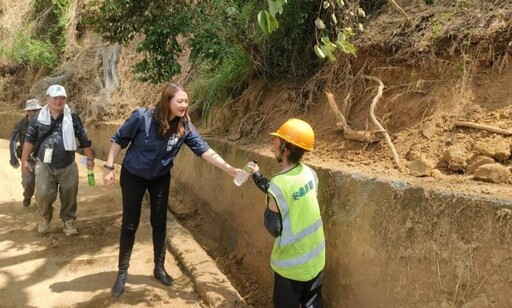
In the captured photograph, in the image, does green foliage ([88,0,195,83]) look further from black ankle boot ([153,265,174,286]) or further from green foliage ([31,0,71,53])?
green foliage ([31,0,71,53])

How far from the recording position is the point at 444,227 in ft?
8.70

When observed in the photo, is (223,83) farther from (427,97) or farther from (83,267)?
(427,97)

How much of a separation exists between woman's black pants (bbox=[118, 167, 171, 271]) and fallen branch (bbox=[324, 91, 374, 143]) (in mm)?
1756

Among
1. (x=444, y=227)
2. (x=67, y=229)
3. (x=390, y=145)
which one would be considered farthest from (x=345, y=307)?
(x=67, y=229)

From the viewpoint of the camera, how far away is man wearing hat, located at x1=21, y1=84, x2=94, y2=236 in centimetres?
506

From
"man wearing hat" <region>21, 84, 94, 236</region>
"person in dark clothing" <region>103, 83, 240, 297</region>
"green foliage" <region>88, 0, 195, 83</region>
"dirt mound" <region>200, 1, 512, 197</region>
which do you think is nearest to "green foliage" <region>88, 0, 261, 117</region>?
"green foliage" <region>88, 0, 195, 83</region>

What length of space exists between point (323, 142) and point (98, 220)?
11.5ft

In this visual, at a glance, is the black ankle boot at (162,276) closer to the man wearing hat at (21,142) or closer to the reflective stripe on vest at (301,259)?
the reflective stripe on vest at (301,259)

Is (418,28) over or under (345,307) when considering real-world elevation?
over

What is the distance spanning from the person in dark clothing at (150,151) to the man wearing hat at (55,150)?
134 centimetres

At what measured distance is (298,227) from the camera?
116 inches

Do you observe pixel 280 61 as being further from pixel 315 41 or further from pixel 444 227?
pixel 444 227

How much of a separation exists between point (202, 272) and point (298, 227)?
1783mm

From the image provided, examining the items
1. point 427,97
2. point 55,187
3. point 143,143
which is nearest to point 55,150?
point 55,187
